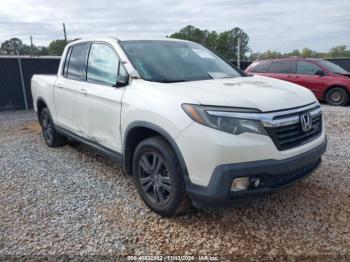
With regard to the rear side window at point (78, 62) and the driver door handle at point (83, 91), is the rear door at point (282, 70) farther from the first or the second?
the driver door handle at point (83, 91)

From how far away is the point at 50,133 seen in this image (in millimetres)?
5816

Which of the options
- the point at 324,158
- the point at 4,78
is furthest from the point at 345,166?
the point at 4,78

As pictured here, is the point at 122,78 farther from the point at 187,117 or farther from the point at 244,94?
the point at 244,94

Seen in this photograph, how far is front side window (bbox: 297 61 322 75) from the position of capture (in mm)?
10812

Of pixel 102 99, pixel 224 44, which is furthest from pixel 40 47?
pixel 102 99

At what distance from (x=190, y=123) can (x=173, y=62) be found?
1.25m

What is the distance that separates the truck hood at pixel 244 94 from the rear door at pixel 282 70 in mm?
8310

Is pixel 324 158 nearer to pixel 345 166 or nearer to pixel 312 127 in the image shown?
pixel 345 166

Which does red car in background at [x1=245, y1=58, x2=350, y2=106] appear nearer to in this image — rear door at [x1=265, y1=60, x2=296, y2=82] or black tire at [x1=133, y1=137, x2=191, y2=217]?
rear door at [x1=265, y1=60, x2=296, y2=82]

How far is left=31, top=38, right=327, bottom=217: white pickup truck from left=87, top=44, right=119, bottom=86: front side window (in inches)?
0.5

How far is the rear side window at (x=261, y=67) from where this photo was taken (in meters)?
11.6

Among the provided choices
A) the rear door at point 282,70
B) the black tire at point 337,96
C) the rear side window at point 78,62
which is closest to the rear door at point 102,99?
the rear side window at point 78,62

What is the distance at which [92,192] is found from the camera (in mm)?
3859

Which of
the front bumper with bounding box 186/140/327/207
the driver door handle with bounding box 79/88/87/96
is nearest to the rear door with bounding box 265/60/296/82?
the driver door handle with bounding box 79/88/87/96
